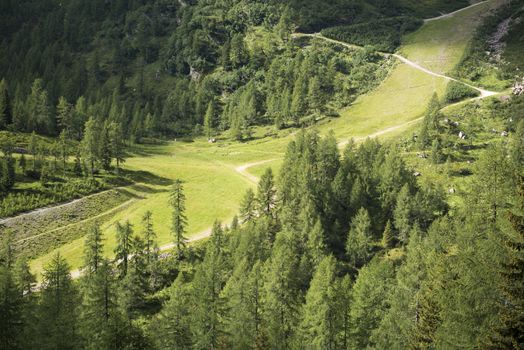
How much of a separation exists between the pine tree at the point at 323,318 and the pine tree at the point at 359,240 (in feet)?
94.4

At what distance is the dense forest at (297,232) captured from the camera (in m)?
36.3

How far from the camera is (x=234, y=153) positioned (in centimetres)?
14688

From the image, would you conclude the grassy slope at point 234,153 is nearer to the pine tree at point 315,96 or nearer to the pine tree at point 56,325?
the pine tree at point 315,96

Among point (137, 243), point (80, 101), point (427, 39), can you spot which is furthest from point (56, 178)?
point (427, 39)

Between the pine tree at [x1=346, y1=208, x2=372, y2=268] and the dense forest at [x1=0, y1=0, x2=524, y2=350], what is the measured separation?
26 cm

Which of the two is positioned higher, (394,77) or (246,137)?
(394,77)

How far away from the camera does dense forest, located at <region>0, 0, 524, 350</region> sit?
36312 mm

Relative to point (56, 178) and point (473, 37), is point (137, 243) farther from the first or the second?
point (473, 37)

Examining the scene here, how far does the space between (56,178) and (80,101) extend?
68394mm

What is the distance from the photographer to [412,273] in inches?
2383

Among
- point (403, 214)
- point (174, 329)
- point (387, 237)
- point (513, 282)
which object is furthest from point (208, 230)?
point (513, 282)

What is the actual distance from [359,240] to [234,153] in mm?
71855

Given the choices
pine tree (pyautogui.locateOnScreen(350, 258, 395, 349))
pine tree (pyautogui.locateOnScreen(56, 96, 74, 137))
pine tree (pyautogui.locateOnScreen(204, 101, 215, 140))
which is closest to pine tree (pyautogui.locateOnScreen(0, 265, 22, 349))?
pine tree (pyautogui.locateOnScreen(350, 258, 395, 349))

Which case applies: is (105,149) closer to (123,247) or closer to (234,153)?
(234,153)
